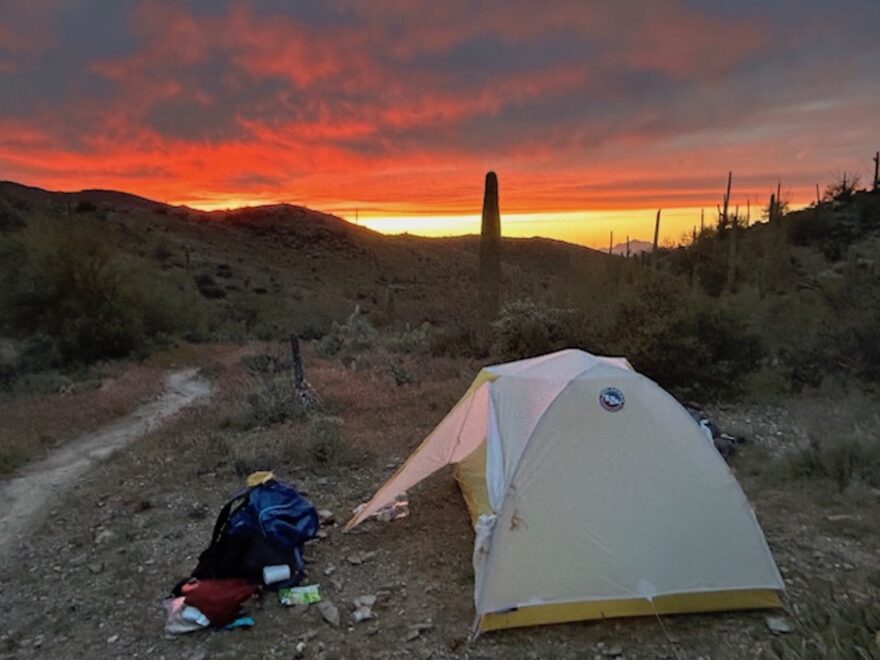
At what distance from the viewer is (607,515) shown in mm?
4602

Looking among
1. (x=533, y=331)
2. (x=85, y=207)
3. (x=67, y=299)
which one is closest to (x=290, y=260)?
(x=85, y=207)

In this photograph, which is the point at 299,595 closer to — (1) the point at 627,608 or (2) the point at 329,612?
(2) the point at 329,612

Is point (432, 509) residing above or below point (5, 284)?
below

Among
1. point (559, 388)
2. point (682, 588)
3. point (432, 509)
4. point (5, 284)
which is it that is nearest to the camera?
point (682, 588)

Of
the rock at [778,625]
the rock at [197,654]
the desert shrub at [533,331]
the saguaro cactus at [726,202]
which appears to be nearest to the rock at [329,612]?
the rock at [197,654]

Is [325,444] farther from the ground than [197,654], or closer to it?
farther from the ground

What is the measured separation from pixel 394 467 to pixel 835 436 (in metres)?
5.04

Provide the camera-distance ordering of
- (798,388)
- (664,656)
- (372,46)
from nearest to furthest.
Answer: (664,656) → (798,388) → (372,46)

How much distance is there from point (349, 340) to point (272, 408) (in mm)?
8094

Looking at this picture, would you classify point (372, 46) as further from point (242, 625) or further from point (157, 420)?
point (242, 625)

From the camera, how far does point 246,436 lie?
9023mm

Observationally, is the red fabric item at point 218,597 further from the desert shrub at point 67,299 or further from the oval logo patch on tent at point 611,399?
the desert shrub at point 67,299

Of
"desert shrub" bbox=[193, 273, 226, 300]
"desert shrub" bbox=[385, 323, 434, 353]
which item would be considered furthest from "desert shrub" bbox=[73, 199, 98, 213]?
"desert shrub" bbox=[385, 323, 434, 353]

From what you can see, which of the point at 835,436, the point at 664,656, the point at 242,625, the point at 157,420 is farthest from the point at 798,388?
the point at 157,420
